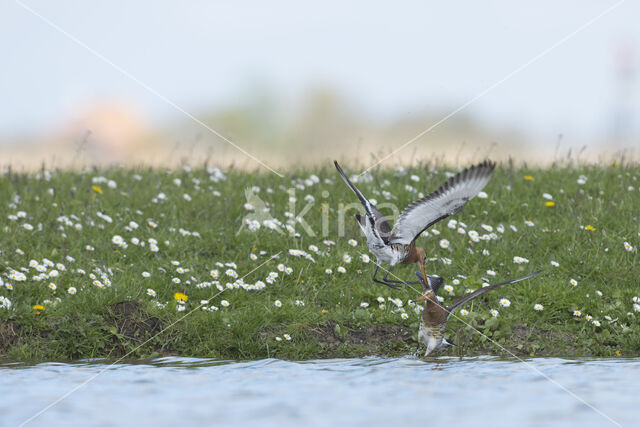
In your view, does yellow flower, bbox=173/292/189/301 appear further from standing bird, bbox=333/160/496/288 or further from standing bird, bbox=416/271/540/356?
standing bird, bbox=416/271/540/356

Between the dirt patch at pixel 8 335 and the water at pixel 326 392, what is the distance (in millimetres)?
456

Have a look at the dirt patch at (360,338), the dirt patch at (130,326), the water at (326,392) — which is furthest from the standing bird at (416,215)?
the dirt patch at (130,326)

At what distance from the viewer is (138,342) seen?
7.15 meters

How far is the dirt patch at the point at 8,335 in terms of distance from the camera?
704 centimetres

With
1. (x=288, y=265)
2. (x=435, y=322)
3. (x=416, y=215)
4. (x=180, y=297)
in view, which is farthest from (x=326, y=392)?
(x=288, y=265)

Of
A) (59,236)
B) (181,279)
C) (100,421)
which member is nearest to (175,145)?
(59,236)

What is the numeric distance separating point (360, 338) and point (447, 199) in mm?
1524

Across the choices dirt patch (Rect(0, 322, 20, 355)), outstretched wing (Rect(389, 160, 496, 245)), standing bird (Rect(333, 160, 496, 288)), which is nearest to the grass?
dirt patch (Rect(0, 322, 20, 355))

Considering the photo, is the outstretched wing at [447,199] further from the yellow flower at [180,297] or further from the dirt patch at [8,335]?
the dirt patch at [8,335]

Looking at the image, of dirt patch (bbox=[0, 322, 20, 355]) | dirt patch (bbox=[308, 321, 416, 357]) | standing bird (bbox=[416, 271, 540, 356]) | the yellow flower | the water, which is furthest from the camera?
the yellow flower

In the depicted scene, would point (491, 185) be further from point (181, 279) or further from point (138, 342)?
point (138, 342)

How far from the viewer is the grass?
7.25 metres

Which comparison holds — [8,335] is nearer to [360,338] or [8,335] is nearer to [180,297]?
[180,297]

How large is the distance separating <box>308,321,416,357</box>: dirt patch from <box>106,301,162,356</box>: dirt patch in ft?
4.58
